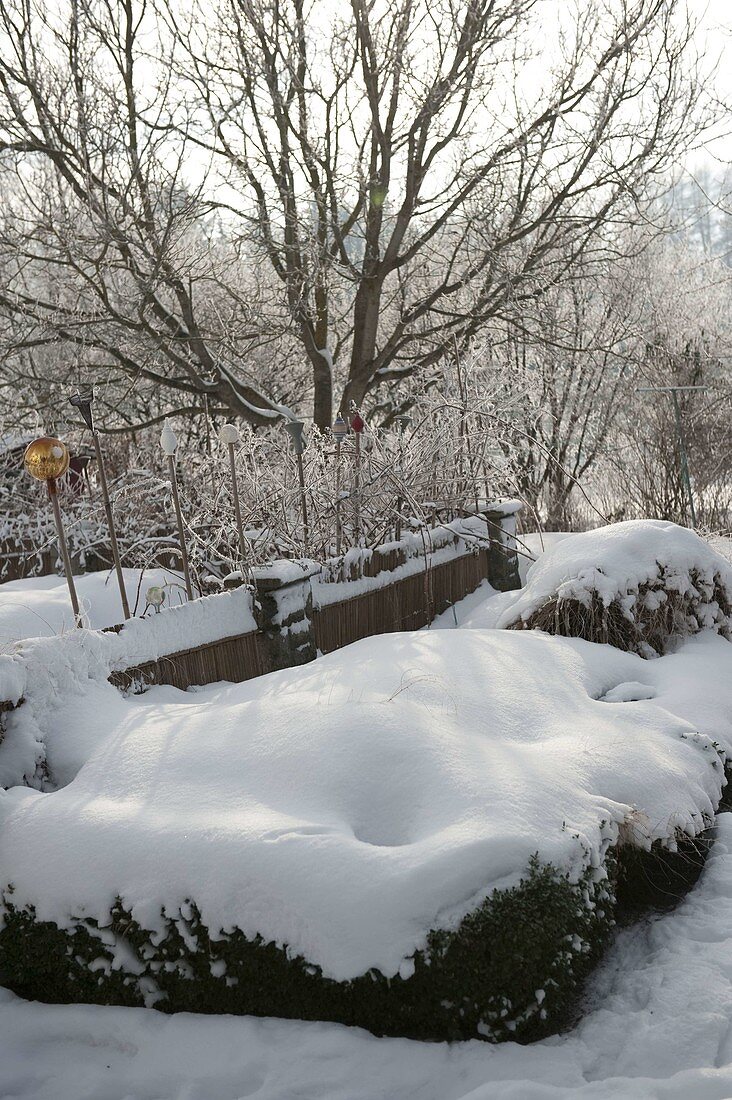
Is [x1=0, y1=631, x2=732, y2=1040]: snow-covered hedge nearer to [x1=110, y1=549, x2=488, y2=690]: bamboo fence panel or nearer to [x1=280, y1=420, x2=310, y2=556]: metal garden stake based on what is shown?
[x1=110, y1=549, x2=488, y2=690]: bamboo fence panel

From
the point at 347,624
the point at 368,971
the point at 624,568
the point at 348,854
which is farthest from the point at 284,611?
the point at 368,971

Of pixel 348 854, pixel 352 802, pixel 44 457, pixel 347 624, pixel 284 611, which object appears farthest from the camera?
pixel 347 624

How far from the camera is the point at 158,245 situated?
336 inches

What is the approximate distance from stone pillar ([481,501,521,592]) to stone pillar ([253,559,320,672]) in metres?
3.25

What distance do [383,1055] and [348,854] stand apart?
1.75 feet

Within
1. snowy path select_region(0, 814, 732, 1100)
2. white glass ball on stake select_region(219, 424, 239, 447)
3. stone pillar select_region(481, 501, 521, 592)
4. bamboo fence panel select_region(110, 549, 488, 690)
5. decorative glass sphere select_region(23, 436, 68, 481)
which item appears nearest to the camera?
snowy path select_region(0, 814, 732, 1100)

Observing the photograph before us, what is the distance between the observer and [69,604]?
6477 mm

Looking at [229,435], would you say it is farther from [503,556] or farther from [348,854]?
[503,556]

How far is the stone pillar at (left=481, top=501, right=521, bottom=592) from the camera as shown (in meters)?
7.96

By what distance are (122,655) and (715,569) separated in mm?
3644

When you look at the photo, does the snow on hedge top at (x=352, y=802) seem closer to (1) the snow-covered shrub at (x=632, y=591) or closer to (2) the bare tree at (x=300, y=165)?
(1) the snow-covered shrub at (x=632, y=591)

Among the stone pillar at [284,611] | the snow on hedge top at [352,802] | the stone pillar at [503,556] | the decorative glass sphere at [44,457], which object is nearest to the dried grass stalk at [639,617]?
the snow on hedge top at [352,802]

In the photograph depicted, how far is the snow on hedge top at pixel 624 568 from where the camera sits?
5.03 meters

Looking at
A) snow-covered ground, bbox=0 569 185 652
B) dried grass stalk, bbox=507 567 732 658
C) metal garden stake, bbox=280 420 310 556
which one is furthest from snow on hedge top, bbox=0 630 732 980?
snow-covered ground, bbox=0 569 185 652
